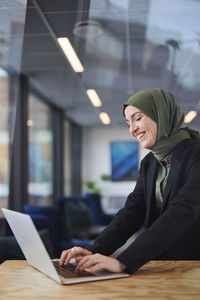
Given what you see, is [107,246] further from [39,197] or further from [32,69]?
[39,197]

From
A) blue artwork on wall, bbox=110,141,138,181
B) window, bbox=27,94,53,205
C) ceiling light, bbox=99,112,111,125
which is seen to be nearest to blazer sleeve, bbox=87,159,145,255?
window, bbox=27,94,53,205

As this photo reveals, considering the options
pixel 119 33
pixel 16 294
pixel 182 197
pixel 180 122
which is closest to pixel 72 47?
pixel 119 33

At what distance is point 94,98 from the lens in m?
7.03

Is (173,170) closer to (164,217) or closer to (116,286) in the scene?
(164,217)

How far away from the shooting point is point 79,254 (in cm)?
147

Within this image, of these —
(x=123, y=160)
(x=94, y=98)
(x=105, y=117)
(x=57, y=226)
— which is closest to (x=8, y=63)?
(x=57, y=226)

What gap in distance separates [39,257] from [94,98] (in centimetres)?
592

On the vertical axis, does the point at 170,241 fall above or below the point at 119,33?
below

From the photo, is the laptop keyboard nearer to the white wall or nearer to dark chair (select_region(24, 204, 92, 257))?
dark chair (select_region(24, 204, 92, 257))

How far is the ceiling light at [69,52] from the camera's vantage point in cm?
415

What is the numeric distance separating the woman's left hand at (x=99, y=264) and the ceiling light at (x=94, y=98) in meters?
5.42

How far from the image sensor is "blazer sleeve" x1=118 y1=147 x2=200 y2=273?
131cm

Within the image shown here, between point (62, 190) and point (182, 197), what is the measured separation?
22.9 feet

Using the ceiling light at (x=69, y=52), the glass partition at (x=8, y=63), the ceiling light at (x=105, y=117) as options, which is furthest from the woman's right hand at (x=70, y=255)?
the ceiling light at (x=105, y=117)
